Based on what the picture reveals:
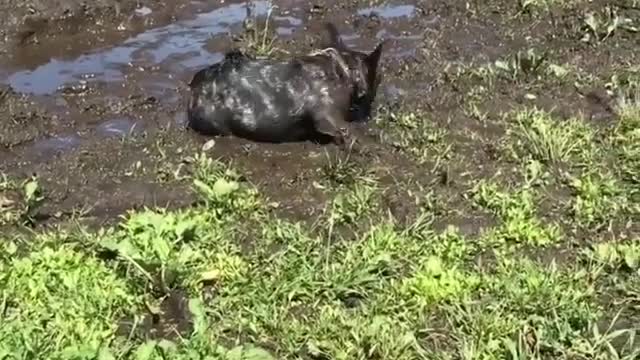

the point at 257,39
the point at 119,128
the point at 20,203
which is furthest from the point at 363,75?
the point at 20,203

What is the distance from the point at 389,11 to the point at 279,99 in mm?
2765

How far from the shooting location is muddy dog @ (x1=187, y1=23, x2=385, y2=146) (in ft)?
21.9

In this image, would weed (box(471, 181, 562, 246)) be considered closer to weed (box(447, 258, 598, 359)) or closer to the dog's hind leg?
weed (box(447, 258, 598, 359))

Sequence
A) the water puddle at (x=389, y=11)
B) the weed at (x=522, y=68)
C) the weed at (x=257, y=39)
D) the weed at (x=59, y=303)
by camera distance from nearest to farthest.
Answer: the weed at (x=59, y=303), the weed at (x=522, y=68), the weed at (x=257, y=39), the water puddle at (x=389, y=11)

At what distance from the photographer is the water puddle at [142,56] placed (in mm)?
7598

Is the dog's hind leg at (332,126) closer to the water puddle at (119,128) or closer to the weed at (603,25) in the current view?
the water puddle at (119,128)

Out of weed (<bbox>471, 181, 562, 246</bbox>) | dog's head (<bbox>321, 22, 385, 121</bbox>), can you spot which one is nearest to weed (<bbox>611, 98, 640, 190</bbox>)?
weed (<bbox>471, 181, 562, 246</bbox>)

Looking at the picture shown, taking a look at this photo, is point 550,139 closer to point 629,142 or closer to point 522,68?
point 629,142

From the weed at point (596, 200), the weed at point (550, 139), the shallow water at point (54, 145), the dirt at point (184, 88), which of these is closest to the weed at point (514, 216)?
the dirt at point (184, 88)

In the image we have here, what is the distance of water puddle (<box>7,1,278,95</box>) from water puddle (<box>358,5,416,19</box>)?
68cm

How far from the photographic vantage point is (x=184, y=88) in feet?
24.4

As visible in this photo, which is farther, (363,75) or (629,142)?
(363,75)

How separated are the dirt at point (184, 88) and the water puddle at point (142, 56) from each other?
0.05 ft

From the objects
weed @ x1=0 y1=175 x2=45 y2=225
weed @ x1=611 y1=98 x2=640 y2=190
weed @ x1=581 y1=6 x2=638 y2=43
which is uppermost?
weed @ x1=0 y1=175 x2=45 y2=225
